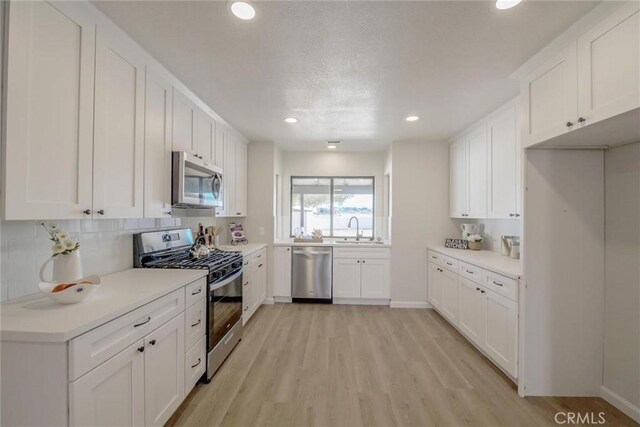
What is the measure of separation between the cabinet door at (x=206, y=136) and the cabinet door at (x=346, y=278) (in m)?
2.34

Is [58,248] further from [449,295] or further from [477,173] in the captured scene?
[477,173]

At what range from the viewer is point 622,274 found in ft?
6.42

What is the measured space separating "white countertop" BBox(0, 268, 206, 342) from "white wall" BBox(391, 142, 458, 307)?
10.1 ft

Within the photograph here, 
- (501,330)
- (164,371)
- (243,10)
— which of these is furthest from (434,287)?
(243,10)

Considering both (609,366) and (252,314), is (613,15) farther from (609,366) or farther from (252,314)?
(252,314)

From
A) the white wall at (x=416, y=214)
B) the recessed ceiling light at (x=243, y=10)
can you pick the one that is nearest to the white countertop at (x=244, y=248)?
the white wall at (x=416, y=214)

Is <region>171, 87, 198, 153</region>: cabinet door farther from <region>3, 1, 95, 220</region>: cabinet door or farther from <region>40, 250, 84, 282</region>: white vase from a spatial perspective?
<region>40, 250, 84, 282</region>: white vase

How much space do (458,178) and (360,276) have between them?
198cm

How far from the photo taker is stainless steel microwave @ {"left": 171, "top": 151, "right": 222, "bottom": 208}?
89.6 inches

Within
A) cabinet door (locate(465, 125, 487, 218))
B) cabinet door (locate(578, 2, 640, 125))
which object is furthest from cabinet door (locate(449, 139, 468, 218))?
cabinet door (locate(578, 2, 640, 125))

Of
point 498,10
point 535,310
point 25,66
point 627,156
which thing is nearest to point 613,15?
point 498,10

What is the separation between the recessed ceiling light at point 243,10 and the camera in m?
1.46

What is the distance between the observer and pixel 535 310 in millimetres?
2074

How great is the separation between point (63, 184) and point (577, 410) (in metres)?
3.49
